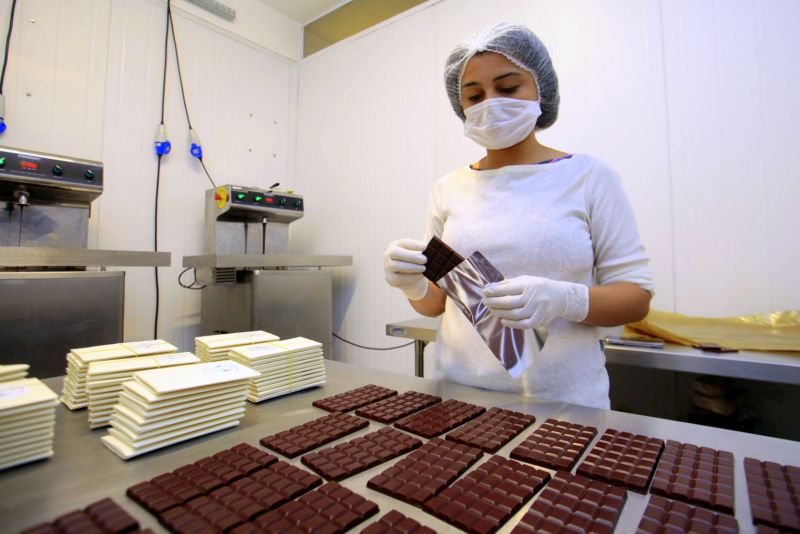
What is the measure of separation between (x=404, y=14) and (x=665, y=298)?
236 cm

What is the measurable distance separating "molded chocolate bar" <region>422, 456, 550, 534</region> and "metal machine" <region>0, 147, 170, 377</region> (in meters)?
1.81

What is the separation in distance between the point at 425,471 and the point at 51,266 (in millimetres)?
1870

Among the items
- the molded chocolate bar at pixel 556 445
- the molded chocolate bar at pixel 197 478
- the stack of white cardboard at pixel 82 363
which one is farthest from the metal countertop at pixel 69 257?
the molded chocolate bar at pixel 556 445

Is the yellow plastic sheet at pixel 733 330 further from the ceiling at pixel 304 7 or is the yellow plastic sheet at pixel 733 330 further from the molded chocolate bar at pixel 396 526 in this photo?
the ceiling at pixel 304 7

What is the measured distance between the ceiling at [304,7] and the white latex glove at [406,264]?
3044 millimetres

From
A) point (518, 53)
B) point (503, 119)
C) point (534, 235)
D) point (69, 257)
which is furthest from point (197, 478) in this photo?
point (69, 257)

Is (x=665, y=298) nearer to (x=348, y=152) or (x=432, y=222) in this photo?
(x=432, y=222)

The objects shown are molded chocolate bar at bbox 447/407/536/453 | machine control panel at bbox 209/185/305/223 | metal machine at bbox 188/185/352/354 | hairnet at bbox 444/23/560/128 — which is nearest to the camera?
molded chocolate bar at bbox 447/407/536/453

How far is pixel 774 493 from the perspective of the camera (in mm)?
471

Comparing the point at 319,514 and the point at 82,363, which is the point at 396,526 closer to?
the point at 319,514

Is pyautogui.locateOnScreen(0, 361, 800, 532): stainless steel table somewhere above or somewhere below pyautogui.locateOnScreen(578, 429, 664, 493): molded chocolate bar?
below

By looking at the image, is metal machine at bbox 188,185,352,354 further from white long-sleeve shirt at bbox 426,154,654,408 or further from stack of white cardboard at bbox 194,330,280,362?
white long-sleeve shirt at bbox 426,154,654,408

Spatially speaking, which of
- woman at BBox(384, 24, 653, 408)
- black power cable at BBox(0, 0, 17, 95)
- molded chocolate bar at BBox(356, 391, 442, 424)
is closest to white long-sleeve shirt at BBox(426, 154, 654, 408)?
woman at BBox(384, 24, 653, 408)

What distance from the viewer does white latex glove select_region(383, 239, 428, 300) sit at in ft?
3.09
